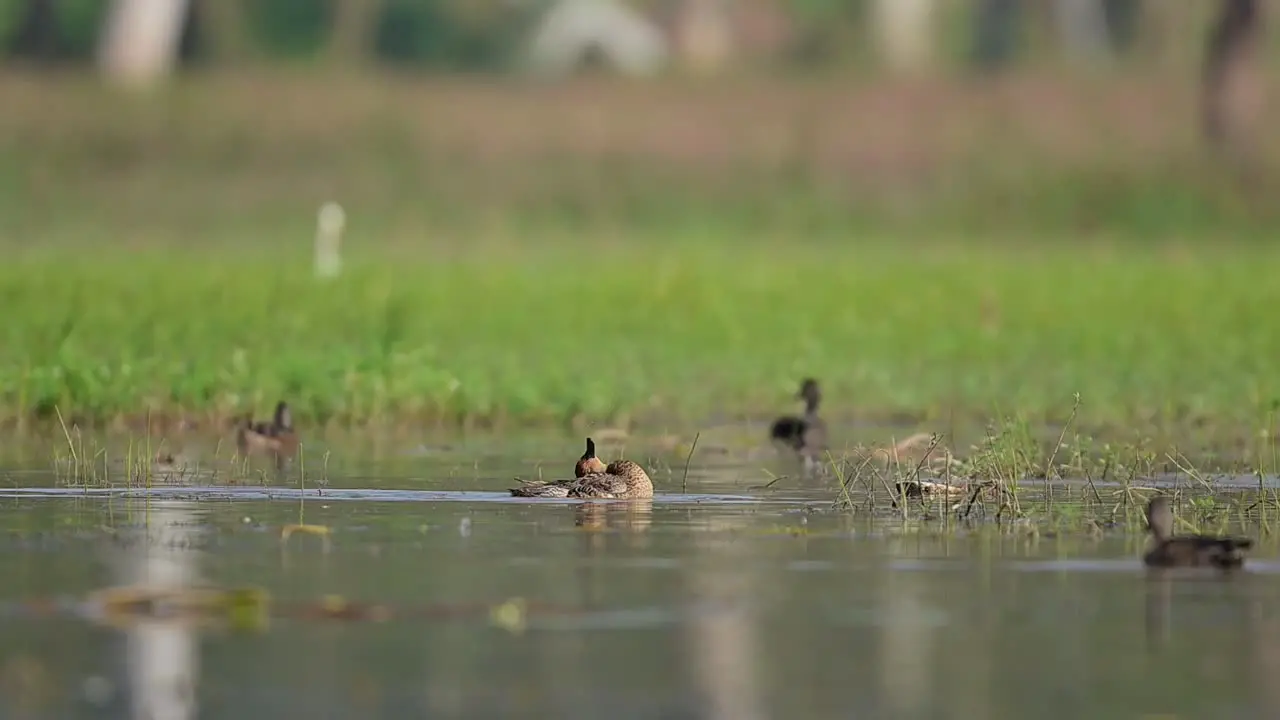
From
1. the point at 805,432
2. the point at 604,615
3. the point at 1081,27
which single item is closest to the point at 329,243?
the point at 805,432

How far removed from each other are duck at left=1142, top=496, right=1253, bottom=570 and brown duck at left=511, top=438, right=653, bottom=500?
313 cm

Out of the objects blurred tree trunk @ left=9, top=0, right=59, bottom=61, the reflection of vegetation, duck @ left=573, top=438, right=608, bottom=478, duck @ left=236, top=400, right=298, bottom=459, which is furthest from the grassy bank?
blurred tree trunk @ left=9, top=0, right=59, bottom=61

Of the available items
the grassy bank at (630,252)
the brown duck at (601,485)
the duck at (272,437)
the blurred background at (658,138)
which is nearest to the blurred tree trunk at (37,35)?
the blurred background at (658,138)

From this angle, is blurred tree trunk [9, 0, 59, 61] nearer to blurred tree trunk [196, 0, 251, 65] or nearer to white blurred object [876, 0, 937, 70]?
blurred tree trunk [196, 0, 251, 65]

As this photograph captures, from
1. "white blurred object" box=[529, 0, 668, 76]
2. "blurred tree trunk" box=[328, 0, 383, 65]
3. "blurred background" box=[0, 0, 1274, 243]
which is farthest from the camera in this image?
"blurred tree trunk" box=[328, 0, 383, 65]

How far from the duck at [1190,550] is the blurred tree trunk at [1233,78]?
37169 mm

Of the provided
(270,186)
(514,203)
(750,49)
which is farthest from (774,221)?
(750,49)

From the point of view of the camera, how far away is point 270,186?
4525 cm

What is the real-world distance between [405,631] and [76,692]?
4.99ft

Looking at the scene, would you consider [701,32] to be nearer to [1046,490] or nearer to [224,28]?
[224,28]

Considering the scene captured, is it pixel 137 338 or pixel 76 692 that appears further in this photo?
pixel 137 338

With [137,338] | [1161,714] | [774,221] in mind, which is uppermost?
[774,221]

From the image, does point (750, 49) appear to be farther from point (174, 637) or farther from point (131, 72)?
point (174, 637)

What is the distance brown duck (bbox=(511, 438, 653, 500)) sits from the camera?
1412 cm
